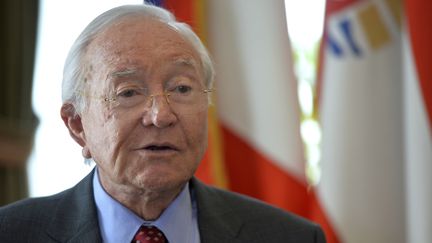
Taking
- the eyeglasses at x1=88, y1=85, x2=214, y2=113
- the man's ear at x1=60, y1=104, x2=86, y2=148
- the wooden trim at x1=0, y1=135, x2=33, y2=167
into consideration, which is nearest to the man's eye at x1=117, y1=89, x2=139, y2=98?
the eyeglasses at x1=88, y1=85, x2=214, y2=113

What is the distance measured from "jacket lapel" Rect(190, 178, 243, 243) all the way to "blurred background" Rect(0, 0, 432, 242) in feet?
3.87

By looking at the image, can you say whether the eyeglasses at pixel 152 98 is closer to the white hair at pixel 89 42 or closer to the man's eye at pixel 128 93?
the man's eye at pixel 128 93

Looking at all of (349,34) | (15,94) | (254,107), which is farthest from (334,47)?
(15,94)

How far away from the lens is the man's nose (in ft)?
7.14

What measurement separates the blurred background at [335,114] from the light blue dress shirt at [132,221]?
1377 mm

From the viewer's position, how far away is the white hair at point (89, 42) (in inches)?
91.4

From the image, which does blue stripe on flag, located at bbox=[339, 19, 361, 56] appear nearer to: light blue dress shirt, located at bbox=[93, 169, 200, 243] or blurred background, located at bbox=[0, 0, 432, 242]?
blurred background, located at bbox=[0, 0, 432, 242]

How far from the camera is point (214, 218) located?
2457 millimetres

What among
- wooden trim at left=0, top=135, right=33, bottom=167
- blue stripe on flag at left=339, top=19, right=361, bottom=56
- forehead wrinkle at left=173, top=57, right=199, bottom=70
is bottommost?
wooden trim at left=0, top=135, right=33, bottom=167

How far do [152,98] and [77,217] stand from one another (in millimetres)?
476

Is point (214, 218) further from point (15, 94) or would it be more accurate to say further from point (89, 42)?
point (15, 94)

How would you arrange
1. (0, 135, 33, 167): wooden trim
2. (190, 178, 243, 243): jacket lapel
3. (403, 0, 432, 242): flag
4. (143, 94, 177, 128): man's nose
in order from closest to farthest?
(143, 94, 177, 128): man's nose → (190, 178, 243, 243): jacket lapel → (403, 0, 432, 242): flag → (0, 135, 33, 167): wooden trim

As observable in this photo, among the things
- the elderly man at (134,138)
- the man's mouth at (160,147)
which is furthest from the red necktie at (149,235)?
the man's mouth at (160,147)

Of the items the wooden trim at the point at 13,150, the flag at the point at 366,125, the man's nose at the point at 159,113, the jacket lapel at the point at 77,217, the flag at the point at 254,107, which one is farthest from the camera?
the wooden trim at the point at 13,150
